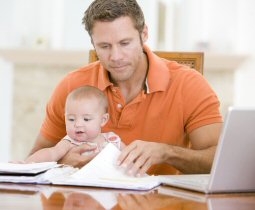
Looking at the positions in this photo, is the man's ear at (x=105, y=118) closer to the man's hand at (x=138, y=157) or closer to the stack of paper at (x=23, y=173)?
the man's hand at (x=138, y=157)

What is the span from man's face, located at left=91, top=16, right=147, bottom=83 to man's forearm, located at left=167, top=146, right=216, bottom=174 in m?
0.41

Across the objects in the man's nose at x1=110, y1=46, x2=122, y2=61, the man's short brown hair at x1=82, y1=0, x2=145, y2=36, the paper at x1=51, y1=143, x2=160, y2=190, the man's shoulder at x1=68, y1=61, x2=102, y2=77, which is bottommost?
the paper at x1=51, y1=143, x2=160, y2=190

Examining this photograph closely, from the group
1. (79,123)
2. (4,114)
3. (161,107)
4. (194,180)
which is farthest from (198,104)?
(4,114)

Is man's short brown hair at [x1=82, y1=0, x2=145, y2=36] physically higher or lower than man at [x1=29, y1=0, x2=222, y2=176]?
higher

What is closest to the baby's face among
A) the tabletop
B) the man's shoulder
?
the man's shoulder

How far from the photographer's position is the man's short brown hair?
220 cm

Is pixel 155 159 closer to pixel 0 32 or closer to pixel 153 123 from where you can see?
pixel 153 123

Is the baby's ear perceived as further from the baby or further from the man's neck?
the man's neck

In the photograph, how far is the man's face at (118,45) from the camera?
218 centimetres

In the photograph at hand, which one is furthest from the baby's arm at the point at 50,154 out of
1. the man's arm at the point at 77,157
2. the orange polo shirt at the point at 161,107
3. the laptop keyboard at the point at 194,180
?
the laptop keyboard at the point at 194,180

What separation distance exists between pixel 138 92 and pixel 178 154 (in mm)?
448

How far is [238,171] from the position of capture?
4.45 feet

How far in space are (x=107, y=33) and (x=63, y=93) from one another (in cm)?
40

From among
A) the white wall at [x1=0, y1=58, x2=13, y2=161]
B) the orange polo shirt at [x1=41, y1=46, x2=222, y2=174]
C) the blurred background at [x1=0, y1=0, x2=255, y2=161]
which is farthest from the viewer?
the white wall at [x1=0, y1=58, x2=13, y2=161]
